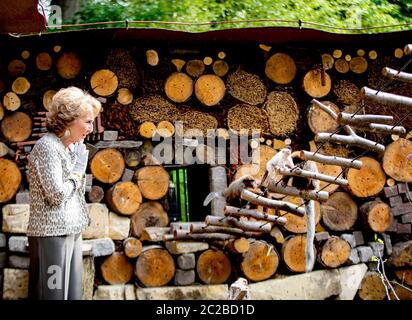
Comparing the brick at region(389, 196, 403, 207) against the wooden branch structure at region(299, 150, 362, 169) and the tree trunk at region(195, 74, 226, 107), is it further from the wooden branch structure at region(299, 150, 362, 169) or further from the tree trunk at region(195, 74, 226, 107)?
the wooden branch structure at region(299, 150, 362, 169)

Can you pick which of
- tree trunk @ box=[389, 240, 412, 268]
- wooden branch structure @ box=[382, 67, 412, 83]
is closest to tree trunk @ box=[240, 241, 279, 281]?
tree trunk @ box=[389, 240, 412, 268]

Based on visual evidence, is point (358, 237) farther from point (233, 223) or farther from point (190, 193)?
point (190, 193)

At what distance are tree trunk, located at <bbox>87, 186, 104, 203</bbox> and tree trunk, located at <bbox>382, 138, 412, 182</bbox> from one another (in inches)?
→ 112

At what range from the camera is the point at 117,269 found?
16.9ft

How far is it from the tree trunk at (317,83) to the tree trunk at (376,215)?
1231 mm

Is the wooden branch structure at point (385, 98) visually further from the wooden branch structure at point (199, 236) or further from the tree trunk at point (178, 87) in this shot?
the tree trunk at point (178, 87)

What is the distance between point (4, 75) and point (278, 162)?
8.85ft

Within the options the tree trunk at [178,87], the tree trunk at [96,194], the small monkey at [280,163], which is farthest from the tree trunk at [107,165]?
the small monkey at [280,163]

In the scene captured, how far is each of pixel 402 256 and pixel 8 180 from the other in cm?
392

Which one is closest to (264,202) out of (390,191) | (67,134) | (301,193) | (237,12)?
(301,193)

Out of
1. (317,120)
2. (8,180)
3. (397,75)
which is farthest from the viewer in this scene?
(317,120)

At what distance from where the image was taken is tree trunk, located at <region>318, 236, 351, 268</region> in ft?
17.9

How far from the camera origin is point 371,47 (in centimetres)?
565

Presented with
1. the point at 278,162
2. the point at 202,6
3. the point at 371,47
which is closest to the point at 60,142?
the point at 278,162
